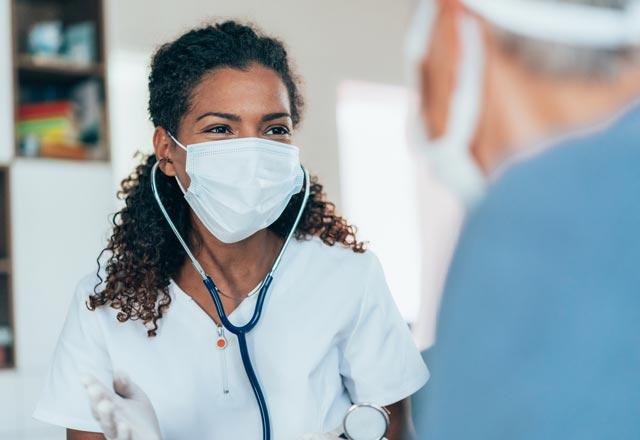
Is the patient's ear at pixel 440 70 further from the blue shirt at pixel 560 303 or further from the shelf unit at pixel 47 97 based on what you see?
the shelf unit at pixel 47 97

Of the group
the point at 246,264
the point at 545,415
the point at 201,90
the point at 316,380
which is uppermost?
the point at 201,90

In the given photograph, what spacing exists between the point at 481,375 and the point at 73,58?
3.15 meters

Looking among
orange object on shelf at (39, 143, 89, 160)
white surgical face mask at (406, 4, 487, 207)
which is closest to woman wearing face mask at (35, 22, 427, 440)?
white surgical face mask at (406, 4, 487, 207)

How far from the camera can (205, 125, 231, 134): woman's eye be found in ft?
5.22

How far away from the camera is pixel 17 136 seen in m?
3.33

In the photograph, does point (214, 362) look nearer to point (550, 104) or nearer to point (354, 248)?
point (354, 248)

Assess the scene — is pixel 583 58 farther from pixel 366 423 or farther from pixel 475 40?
pixel 366 423

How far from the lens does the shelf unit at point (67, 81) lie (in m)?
3.34

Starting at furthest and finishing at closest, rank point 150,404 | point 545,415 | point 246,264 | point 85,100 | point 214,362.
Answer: point 85,100
point 246,264
point 214,362
point 150,404
point 545,415

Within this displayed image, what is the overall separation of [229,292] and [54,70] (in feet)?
6.70

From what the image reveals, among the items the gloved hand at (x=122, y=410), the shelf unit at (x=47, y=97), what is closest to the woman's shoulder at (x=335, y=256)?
the gloved hand at (x=122, y=410)

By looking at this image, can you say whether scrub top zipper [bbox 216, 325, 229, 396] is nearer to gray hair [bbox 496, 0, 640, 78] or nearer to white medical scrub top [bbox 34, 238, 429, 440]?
white medical scrub top [bbox 34, 238, 429, 440]

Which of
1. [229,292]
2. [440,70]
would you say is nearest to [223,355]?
[229,292]

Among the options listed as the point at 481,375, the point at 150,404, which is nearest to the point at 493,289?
the point at 481,375
